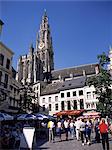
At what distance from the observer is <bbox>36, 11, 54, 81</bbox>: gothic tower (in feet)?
291

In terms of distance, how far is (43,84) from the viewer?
6234cm

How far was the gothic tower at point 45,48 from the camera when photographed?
291ft

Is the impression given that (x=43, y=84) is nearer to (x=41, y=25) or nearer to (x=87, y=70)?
(x=87, y=70)

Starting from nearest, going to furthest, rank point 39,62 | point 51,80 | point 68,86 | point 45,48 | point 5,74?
point 5,74 → point 68,86 → point 51,80 → point 39,62 → point 45,48

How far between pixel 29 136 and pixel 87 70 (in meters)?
62.9

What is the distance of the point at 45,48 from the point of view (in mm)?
95000

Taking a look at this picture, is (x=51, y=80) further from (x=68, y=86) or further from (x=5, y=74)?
(x=5, y=74)

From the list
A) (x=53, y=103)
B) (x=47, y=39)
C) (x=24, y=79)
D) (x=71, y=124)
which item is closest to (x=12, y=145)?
(x=71, y=124)

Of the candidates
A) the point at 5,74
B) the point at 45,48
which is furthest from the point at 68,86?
the point at 45,48

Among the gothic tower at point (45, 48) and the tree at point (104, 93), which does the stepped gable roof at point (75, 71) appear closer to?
the gothic tower at point (45, 48)

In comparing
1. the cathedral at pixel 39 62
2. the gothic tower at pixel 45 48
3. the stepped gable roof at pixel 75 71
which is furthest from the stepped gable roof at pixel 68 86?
the gothic tower at pixel 45 48

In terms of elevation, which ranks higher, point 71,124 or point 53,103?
point 53,103

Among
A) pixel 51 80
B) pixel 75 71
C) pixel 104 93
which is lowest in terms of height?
pixel 104 93

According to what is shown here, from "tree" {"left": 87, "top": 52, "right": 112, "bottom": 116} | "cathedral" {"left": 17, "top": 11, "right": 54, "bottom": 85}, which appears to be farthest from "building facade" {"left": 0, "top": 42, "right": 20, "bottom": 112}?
"cathedral" {"left": 17, "top": 11, "right": 54, "bottom": 85}
